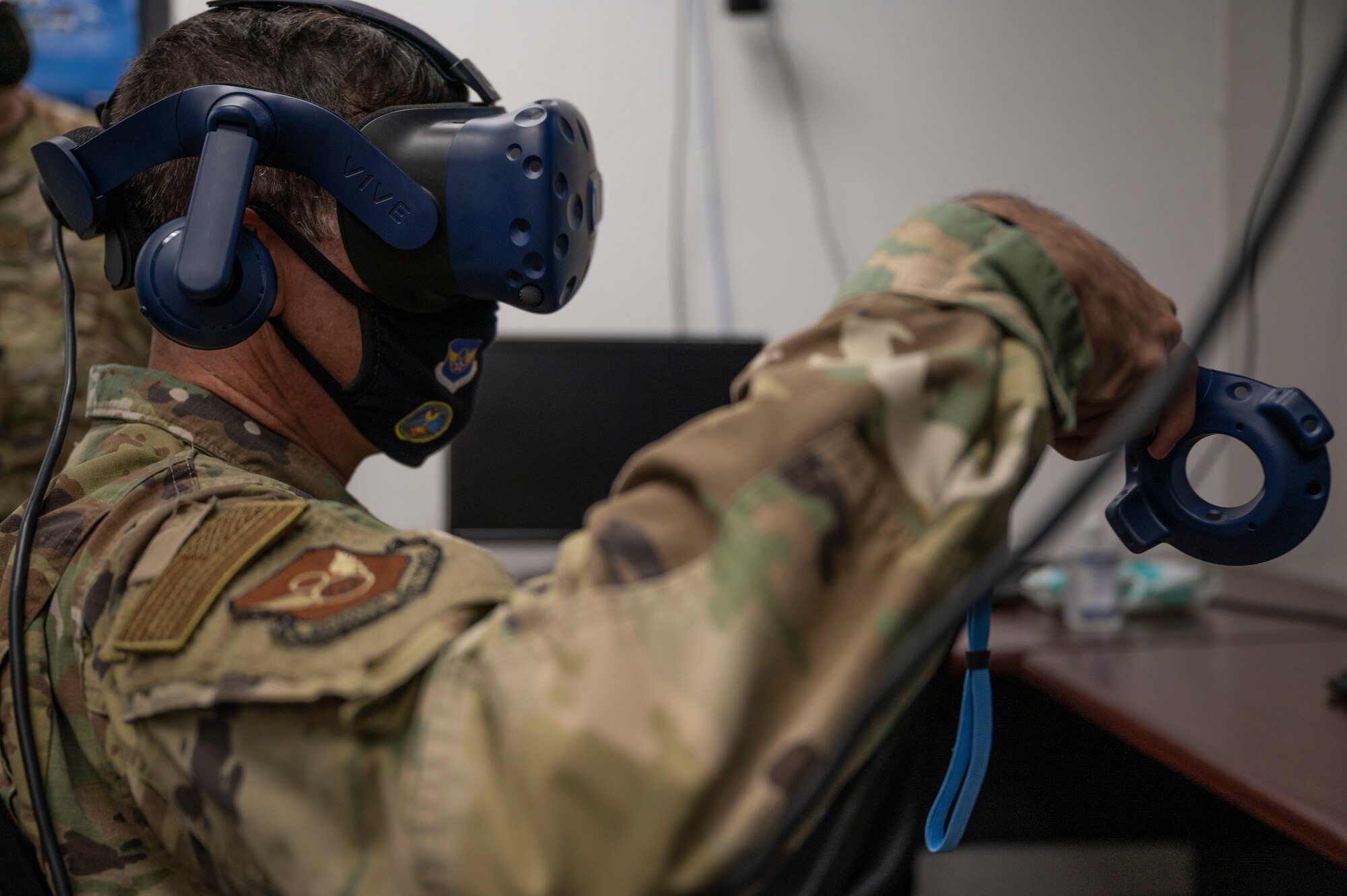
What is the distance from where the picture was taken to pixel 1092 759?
154 cm

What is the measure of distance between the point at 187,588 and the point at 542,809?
0.67 feet

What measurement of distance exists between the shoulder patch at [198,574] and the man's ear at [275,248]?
0.62ft

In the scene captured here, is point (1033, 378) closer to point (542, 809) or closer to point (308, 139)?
point (542, 809)

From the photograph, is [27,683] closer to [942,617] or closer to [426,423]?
[426,423]

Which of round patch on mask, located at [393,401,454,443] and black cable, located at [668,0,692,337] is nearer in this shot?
round patch on mask, located at [393,401,454,443]

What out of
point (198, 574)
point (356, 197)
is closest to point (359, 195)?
point (356, 197)

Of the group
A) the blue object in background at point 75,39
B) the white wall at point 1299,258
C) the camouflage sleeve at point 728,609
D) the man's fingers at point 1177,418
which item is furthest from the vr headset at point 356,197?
the white wall at point 1299,258

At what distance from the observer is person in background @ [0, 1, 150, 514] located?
1.26 m

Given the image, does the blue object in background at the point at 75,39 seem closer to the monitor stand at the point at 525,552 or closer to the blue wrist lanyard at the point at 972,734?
the monitor stand at the point at 525,552

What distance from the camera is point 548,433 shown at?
1.66 m

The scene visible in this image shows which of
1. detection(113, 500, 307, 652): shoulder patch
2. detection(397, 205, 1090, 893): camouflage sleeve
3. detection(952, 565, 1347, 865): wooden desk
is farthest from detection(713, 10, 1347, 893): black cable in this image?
detection(952, 565, 1347, 865): wooden desk

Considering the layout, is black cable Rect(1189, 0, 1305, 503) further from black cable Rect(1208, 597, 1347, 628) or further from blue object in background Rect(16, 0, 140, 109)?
blue object in background Rect(16, 0, 140, 109)

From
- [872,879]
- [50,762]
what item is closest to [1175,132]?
[872,879]

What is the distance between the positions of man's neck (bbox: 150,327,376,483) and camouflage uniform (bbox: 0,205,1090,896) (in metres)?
0.20
